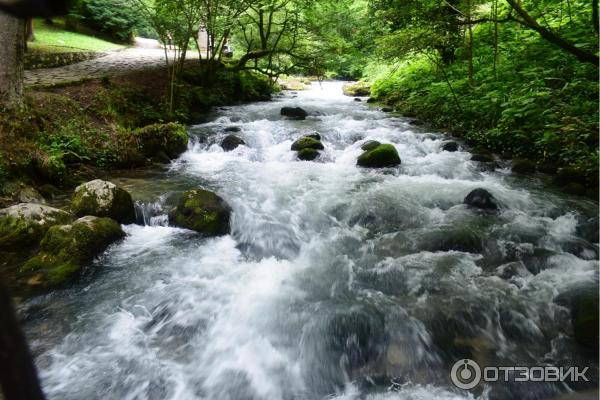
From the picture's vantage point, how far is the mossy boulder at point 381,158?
924 centimetres

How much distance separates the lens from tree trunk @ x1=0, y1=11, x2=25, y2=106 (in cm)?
640

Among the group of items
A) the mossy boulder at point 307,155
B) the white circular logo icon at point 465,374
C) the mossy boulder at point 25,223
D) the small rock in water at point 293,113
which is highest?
the small rock in water at point 293,113

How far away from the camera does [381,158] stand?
924 cm

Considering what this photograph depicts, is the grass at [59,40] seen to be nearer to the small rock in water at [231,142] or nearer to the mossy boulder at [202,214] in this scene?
the small rock in water at [231,142]

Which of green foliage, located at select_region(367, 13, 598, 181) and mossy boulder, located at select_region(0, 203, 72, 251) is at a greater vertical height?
green foliage, located at select_region(367, 13, 598, 181)

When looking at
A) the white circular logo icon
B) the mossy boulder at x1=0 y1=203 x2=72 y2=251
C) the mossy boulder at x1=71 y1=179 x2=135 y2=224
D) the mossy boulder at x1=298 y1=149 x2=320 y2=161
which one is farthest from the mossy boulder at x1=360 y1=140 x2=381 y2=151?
the mossy boulder at x1=0 y1=203 x2=72 y2=251

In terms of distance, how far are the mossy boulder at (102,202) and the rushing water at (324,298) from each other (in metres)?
0.37

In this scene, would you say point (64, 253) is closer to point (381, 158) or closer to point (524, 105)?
point (381, 158)

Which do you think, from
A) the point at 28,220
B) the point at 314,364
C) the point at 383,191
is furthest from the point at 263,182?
the point at 314,364

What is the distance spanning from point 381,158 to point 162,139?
5667 mm

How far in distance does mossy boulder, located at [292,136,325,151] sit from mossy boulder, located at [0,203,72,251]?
6199mm

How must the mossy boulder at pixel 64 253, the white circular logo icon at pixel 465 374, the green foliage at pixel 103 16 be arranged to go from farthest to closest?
the green foliage at pixel 103 16 < the mossy boulder at pixel 64 253 < the white circular logo icon at pixel 465 374

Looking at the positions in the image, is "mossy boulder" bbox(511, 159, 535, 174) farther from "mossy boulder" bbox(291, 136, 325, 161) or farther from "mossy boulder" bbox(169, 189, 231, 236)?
"mossy boulder" bbox(169, 189, 231, 236)

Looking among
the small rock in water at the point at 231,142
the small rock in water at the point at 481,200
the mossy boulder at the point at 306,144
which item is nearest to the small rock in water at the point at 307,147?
the mossy boulder at the point at 306,144
